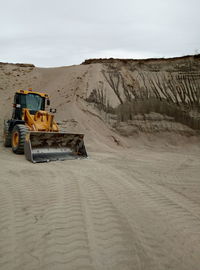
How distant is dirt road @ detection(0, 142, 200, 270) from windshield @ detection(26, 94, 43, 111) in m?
5.69

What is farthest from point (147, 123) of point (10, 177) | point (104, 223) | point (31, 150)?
point (104, 223)

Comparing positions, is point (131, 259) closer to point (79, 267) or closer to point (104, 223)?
point (79, 267)

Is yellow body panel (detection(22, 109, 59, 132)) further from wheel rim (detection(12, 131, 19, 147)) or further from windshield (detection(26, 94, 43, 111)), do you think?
wheel rim (detection(12, 131, 19, 147))

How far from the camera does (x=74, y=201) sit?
356cm

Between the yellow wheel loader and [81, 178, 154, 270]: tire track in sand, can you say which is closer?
[81, 178, 154, 270]: tire track in sand

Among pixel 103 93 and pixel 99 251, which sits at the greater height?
pixel 103 93

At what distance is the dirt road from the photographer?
215 centimetres

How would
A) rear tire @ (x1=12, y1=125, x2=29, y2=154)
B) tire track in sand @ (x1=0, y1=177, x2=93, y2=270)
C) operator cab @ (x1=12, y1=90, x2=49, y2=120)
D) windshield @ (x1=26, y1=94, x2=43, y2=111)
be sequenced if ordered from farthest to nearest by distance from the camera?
windshield @ (x1=26, y1=94, x2=43, y2=111), operator cab @ (x1=12, y1=90, x2=49, y2=120), rear tire @ (x1=12, y1=125, x2=29, y2=154), tire track in sand @ (x1=0, y1=177, x2=93, y2=270)

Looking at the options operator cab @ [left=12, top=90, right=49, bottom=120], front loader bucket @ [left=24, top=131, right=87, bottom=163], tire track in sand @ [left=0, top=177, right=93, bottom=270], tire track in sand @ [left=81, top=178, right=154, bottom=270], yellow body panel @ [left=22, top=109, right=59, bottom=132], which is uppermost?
operator cab @ [left=12, top=90, right=49, bottom=120]

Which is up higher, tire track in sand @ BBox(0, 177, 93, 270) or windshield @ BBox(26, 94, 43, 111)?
windshield @ BBox(26, 94, 43, 111)

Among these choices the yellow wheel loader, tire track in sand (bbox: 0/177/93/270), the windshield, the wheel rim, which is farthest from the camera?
the windshield

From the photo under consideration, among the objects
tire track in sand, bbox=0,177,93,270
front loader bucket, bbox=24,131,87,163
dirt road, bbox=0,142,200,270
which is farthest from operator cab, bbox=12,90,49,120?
tire track in sand, bbox=0,177,93,270

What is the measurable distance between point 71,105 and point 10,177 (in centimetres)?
1152

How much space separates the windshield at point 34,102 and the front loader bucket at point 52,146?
2.79m
